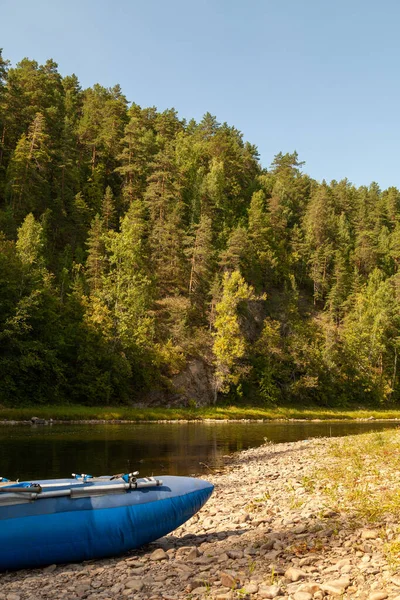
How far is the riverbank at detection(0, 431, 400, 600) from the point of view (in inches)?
283

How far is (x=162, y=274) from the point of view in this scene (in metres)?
76.7

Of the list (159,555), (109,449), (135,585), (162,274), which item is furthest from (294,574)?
(162,274)

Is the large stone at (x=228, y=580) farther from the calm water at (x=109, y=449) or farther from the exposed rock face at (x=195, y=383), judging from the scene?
the exposed rock face at (x=195, y=383)

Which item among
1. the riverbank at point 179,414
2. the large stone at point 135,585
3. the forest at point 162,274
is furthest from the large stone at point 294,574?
the forest at point 162,274

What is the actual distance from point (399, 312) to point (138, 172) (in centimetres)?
5775

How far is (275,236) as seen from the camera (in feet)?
343

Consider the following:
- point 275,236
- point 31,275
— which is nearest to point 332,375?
point 275,236

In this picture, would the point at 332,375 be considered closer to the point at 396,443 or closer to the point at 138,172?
the point at 138,172

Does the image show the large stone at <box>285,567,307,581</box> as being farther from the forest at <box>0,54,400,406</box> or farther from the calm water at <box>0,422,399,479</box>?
the forest at <box>0,54,400,406</box>

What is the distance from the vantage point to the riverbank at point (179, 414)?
147ft

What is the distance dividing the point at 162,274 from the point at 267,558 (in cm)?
6918

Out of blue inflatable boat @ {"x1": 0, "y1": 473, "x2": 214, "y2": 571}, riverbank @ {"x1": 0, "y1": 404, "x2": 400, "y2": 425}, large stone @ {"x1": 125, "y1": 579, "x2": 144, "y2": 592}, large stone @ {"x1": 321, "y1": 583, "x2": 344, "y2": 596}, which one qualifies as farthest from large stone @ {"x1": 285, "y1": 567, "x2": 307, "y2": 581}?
riverbank @ {"x1": 0, "y1": 404, "x2": 400, "y2": 425}

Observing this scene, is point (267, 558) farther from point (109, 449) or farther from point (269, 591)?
point (109, 449)

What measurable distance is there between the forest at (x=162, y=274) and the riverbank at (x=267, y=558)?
1580 inches
